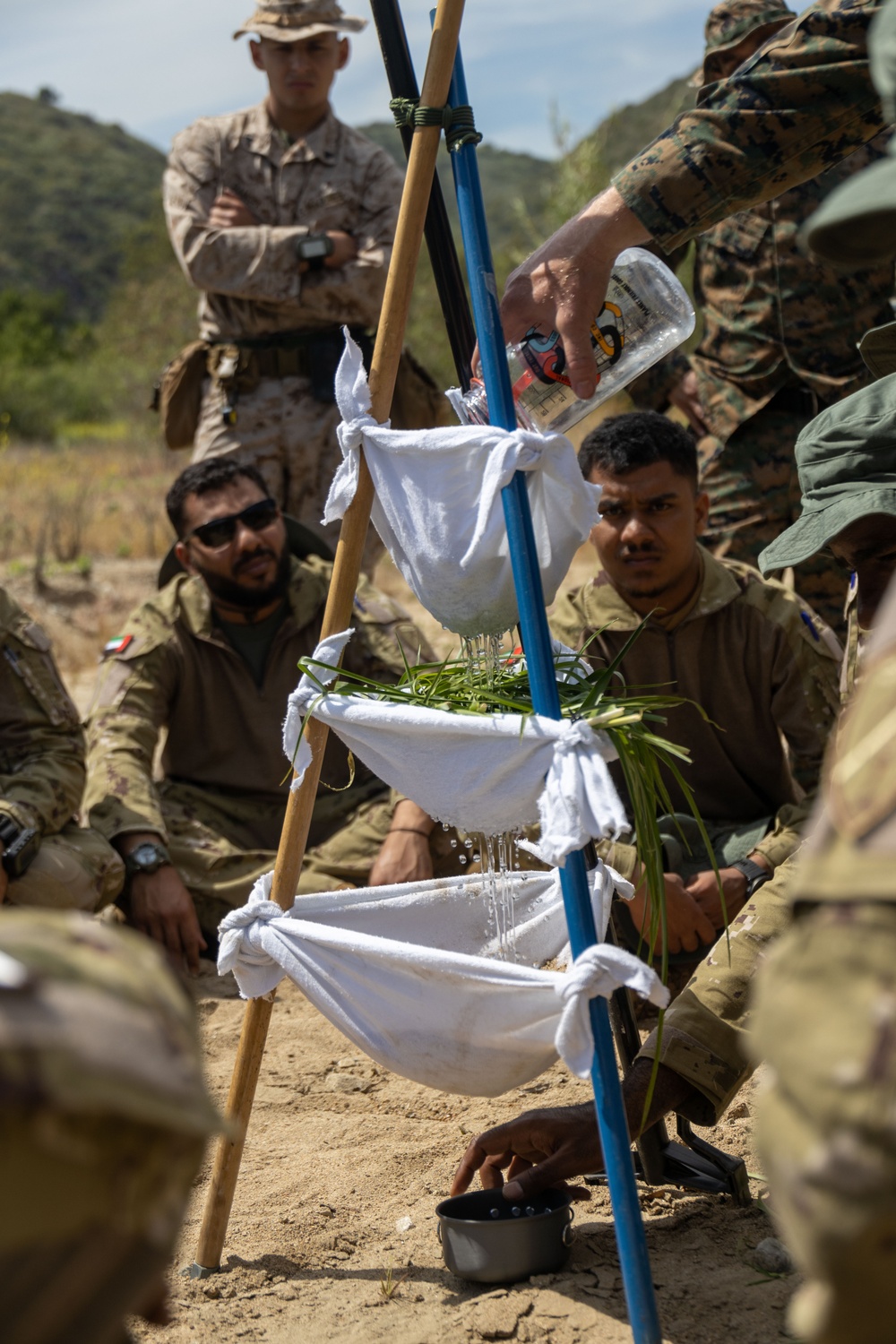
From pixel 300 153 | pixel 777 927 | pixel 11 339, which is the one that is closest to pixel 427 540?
pixel 777 927

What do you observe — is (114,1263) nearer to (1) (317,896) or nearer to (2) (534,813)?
(2) (534,813)

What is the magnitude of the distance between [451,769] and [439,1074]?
1.64ft

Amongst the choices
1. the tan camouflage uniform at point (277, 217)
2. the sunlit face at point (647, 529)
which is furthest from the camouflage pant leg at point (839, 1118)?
the tan camouflage uniform at point (277, 217)

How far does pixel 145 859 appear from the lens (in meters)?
4.06

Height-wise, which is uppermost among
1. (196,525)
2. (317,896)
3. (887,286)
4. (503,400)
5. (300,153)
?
(300,153)

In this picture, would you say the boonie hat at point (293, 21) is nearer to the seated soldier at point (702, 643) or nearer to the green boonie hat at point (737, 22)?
the green boonie hat at point (737, 22)

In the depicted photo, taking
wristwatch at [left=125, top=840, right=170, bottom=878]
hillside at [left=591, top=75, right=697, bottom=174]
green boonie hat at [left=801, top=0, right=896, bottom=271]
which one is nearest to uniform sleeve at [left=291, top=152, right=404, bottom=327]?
wristwatch at [left=125, top=840, right=170, bottom=878]

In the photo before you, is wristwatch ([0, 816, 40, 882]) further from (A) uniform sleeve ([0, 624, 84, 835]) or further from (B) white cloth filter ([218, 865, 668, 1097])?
(B) white cloth filter ([218, 865, 668, 1097])

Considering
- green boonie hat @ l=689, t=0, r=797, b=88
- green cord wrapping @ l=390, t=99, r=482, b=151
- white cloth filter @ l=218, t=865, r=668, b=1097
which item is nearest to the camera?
white cloth filter @ l=218, t=865, r=668, b=1097

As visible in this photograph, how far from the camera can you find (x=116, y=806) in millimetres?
4168

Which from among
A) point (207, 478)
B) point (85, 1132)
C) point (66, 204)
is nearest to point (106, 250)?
point (66, 204)

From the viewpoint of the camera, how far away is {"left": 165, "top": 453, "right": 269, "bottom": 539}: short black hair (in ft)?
14.6

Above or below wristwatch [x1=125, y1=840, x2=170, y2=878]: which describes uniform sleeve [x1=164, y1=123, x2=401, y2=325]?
above

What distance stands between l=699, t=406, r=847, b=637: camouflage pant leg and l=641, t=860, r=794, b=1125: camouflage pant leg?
212cm
